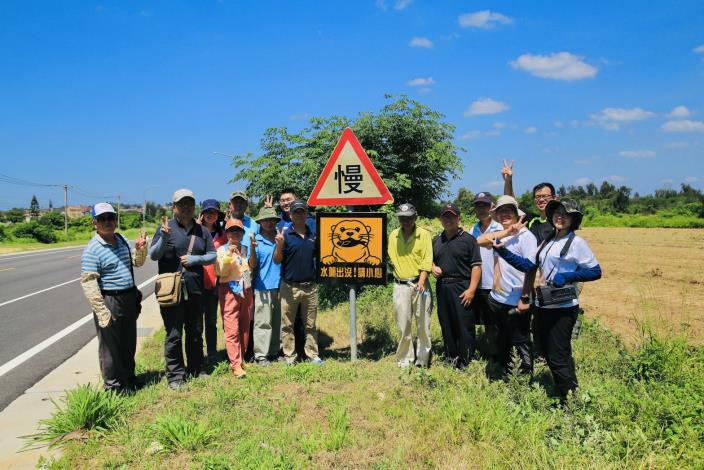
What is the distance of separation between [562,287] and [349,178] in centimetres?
237

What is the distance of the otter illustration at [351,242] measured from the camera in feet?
16.2

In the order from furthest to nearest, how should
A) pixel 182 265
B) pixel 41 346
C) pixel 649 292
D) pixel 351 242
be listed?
pixel 649 292
pixel 41 346
pixel 351 242
pixel 182 265

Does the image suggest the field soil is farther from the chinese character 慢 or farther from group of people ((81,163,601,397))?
the chinese character 慢

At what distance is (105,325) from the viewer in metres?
3.94

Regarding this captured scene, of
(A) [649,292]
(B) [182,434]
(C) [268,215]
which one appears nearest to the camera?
(B) [182,434]

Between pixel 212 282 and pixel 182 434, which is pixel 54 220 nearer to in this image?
pixel 212 282

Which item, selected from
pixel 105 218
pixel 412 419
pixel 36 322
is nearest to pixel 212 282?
pixel 105 218

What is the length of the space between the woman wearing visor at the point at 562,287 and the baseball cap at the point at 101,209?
151 inches

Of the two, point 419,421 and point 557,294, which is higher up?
point 557,294

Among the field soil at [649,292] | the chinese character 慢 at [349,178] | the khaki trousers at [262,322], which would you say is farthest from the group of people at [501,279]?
the field soil at [649,292]

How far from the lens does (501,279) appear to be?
4273 mm

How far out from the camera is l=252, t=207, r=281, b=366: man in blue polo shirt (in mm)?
5109

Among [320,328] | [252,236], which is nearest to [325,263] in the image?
[252,236]

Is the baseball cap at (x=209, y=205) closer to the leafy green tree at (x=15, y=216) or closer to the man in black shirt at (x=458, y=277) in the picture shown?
the man in black shirt at (x=458, y=277)
